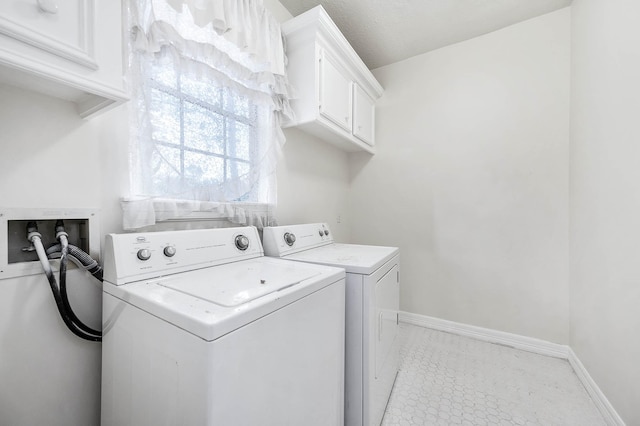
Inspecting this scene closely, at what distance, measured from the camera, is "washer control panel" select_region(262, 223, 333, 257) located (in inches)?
56.8

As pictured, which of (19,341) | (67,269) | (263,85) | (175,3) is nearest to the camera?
(19,341)

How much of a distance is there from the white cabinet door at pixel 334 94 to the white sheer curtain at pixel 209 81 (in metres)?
0.25

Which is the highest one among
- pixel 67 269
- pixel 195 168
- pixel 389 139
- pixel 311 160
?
pixel 389 139

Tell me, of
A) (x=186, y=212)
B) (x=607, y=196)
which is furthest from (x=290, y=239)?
(x=607, y=196)

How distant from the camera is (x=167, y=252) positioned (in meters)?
0.98

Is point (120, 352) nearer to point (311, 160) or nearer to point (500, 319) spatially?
point (311, 160)

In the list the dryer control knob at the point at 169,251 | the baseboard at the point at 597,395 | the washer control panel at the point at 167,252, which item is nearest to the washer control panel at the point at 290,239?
the washer control panel at the point at 167,252

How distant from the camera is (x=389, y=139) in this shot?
8.55 ft

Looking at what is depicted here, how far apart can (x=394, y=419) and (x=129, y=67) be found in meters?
2.02

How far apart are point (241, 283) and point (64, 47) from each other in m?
0.79

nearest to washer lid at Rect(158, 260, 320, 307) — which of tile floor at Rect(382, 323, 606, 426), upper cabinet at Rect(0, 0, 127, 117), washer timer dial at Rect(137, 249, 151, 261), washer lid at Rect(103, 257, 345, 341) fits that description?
washer lid at Rect(103, 257, 345, 341)

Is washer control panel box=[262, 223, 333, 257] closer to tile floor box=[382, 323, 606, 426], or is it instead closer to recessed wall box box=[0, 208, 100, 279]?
recessed wall box box=[0, 208, 100, 279]

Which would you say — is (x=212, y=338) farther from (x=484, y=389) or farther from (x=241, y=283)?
(x=484, y=389)

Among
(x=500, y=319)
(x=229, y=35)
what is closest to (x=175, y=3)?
(x=229, y=35)
